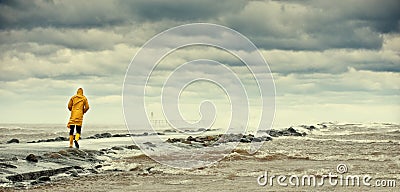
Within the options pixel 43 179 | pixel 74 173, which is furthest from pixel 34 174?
pixel 74 173

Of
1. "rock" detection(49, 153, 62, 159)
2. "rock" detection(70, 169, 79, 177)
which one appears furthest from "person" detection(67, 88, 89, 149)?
"rock" detection(70, 169, 79, 177)

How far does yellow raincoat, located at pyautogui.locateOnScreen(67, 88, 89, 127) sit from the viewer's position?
2238cm

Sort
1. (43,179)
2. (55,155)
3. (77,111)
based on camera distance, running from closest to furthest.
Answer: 1. (43,179)
2. (55,155)
3. (77,111)

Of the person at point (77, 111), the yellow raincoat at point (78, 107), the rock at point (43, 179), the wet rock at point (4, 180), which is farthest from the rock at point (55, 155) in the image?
the wet rock at point (4, 180)

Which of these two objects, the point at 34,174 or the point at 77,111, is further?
the point at 77,111

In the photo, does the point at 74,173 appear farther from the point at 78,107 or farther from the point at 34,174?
the point at 78,107

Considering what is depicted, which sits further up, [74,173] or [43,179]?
[74,173]

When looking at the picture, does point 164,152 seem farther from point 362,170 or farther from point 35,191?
point 35,191

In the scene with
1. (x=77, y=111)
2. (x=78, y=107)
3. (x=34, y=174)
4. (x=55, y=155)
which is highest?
(x=78, y=107)

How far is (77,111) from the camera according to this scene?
22391mm

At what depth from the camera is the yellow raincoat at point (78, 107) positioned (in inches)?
881

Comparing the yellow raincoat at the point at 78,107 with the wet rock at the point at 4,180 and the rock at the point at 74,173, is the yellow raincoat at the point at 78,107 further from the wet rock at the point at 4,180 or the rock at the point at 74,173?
the wet rock at the point at 4,180

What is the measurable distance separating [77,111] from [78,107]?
0.18 meters

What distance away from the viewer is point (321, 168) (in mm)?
17688
